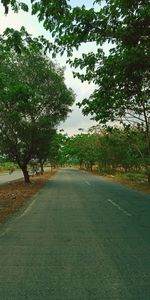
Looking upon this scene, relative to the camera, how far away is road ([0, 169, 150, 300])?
608cm

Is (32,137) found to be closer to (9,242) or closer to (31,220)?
(31,220)

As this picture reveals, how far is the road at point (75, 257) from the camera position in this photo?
6082 millimetres

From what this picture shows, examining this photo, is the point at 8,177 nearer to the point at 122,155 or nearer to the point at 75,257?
the point at 122,155

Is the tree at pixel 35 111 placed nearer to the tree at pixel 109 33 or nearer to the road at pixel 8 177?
the road at pixel 8 177

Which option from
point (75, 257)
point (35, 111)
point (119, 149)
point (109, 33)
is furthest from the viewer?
point (119, 149)

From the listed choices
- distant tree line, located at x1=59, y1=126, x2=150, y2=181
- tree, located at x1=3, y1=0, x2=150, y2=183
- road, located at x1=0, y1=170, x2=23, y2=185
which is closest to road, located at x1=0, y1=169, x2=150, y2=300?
tree, located at x1=3, y1=0, x2=150, y2=183

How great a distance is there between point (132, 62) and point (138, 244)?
6162 mm

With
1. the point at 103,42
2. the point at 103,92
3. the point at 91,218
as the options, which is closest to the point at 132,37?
the point at 103,42

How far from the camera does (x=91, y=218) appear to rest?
14.0m

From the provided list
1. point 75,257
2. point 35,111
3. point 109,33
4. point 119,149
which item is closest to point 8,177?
point 119,149

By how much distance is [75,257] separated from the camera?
8.23 metres

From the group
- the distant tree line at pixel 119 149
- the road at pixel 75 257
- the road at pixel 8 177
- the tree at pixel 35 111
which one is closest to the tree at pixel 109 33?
the road at pixel 75 257

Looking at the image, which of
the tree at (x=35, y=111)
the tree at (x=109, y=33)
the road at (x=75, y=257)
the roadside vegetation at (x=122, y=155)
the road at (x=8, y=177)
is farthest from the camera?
the road at (x=8, y=177)

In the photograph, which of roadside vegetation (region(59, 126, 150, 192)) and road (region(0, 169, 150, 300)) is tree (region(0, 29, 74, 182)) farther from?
road (region(0, 169, 150, 300))
